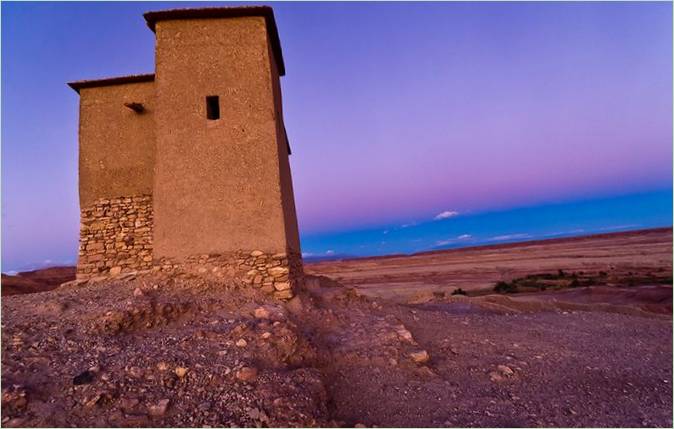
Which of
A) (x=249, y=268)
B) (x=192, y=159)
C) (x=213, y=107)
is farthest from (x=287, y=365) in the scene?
(x=213, y=107)

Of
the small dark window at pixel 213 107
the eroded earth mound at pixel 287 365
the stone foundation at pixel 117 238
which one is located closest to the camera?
the eroded earth mound at pixel 287 365

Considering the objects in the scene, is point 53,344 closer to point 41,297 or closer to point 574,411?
point 41,297

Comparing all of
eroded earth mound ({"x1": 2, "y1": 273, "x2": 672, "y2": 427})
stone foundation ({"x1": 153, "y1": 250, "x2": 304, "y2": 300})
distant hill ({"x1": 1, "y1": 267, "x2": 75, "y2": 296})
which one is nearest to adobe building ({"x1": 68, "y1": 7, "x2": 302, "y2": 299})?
stone foundation ({"x1": 153, "y1": 250, "x2": 304, "y2": 300})

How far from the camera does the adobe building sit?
A: 7.70 meters

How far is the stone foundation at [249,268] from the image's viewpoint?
Answer: 7.48 meters

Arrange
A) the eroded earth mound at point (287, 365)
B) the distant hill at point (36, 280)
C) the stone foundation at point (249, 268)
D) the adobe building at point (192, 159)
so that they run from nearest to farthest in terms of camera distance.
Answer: the eroded earth mound at point (287, 365), the stone foundation at point (249, 268), the adobe building at point (192, 159), the distant hill at point (36, 280)

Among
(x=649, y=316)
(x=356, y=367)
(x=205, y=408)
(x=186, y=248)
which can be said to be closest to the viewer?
(x=205, y=408)

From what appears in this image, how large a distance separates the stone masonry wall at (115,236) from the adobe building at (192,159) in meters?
0.02

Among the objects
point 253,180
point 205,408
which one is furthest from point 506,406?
point 253,180

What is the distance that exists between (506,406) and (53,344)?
6345 millimetres

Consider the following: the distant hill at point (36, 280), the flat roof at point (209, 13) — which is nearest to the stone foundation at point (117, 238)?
the flat roof at point (209, 13)

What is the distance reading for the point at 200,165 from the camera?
802cm

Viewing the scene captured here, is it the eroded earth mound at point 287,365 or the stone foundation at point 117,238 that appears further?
the stone foundation at point 117,238

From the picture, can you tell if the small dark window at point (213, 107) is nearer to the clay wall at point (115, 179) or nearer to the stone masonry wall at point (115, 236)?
the clay wall at point (115, 179)
